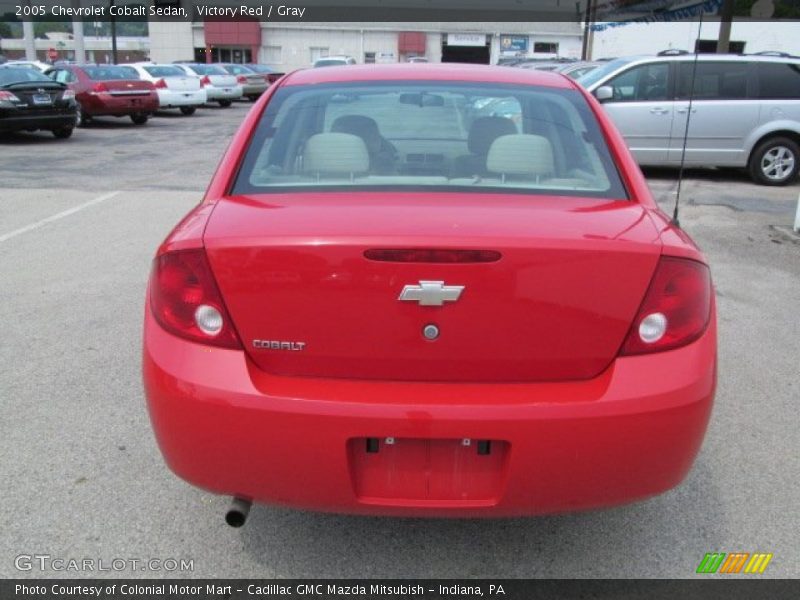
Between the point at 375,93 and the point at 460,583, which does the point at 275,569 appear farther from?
the point at 375,93

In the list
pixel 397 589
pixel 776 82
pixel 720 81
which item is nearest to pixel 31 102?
pixel 720 81

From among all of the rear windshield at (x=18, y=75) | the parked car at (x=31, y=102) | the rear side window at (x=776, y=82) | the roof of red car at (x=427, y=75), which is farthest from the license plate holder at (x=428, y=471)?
the rear windshield at (x=18, y=75)

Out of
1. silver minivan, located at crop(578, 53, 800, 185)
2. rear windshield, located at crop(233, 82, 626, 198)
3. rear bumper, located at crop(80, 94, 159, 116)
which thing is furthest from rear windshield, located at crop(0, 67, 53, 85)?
rear windshield, located at crop(233, 82, 626, 198)

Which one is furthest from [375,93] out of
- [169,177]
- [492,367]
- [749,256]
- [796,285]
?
[169,177]

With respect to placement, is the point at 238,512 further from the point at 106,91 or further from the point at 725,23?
the point at 725,23

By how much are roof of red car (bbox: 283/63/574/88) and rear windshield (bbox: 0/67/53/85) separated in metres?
13.6

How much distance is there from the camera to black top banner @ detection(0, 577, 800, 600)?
2.50 metres

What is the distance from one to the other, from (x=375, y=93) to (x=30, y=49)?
36.6 m

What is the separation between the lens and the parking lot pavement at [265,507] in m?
2.69

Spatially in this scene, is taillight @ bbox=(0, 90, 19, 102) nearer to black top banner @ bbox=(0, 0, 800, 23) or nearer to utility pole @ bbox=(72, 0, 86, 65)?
black top banner @ bbox=(0, 0, 800, 23)

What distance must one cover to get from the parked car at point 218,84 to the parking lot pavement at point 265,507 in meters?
22.4

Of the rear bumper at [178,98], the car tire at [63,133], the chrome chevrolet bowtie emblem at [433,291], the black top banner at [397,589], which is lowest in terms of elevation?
the car tire at [63,133]

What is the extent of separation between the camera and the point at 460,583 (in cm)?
259

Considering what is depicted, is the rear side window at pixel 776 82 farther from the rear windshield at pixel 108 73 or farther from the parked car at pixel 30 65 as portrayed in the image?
the rear windshield at pixel 108 73
